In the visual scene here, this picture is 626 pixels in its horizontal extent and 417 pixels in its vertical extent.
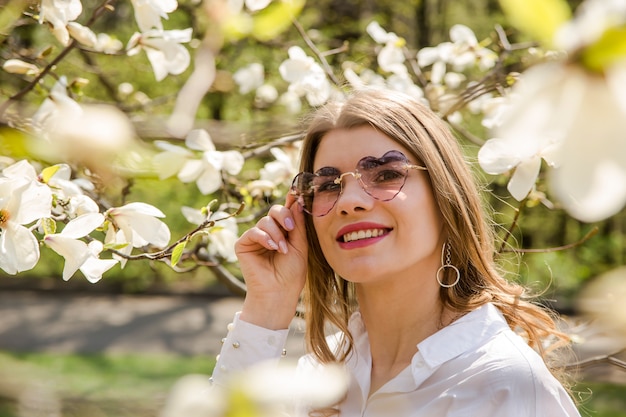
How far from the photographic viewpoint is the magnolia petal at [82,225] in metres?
1.26

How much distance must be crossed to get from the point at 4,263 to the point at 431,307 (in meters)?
0.98

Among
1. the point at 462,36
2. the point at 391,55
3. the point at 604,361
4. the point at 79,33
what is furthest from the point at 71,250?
the point at 462,36

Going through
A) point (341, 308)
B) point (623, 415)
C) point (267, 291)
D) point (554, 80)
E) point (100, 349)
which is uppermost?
point (554, 80)

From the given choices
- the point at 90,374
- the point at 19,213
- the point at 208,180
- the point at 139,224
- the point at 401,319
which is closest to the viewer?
the point at 19,213

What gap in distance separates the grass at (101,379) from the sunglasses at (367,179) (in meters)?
2.68

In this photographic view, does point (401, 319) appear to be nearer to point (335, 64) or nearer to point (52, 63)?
point (52, 63)

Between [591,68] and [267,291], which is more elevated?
[591,68]

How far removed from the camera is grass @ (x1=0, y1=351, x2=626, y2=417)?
4684 millimetres

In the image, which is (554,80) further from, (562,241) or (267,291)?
(562,241)

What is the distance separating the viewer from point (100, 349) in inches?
249

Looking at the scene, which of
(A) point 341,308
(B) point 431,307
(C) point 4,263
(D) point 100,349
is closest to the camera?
(C) point 4,263

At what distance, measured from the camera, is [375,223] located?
162cm

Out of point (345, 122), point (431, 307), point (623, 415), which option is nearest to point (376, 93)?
point (345, 122)

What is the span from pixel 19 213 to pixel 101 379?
14.6 ft
